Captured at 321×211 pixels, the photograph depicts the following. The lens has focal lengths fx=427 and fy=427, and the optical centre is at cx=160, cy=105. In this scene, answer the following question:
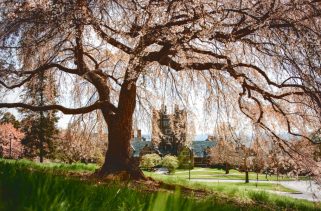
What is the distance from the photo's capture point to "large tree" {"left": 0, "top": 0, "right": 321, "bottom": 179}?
922 centimetres

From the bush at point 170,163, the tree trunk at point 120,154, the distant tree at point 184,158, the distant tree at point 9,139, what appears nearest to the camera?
the tree trunk at point 120,154

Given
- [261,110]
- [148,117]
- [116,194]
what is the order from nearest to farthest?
[116,194] → [261,110] → [148,117]

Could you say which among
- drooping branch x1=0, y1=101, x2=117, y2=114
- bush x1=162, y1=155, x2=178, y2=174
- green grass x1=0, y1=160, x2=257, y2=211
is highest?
drooping branch x1=0, y1=101, x2=117, y2=114

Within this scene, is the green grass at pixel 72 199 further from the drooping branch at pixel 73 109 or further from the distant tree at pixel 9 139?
the distant tree at pixel 9 139

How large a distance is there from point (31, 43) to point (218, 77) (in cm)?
664

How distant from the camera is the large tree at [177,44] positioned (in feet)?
30.2

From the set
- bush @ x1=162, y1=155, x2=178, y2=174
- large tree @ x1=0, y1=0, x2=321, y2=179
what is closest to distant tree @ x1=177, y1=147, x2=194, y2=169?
bush @ x1=162, y1=155, x2=178, y2=174

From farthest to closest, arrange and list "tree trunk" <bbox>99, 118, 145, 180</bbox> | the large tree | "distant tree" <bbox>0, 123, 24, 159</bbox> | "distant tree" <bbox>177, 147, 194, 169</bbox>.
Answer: "distant tree" <bbox>0, 123, 24, 159</bbox> < "distant tree" <bbox>177, 147, 194, 169</bbox> < "tree trunk" <bbox>99, 118, 145, 180</bbox> < the large tree

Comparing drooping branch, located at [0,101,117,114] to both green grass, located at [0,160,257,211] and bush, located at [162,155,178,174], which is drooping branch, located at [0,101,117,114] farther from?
bush, located at [162,155,178,174]

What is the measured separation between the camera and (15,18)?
36.4 ft

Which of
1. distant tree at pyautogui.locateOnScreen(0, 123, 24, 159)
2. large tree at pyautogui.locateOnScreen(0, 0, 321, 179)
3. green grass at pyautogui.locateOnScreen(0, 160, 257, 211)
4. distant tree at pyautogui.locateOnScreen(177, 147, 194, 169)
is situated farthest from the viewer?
distant tree at pyautogui.locateOnScreen(0, 123, 24, 159)

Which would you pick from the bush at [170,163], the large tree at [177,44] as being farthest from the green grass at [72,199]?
the bush at [170,163]

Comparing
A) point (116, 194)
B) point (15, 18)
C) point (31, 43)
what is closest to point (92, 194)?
point (116, 194)

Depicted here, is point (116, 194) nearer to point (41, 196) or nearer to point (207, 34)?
point (41, 196)
